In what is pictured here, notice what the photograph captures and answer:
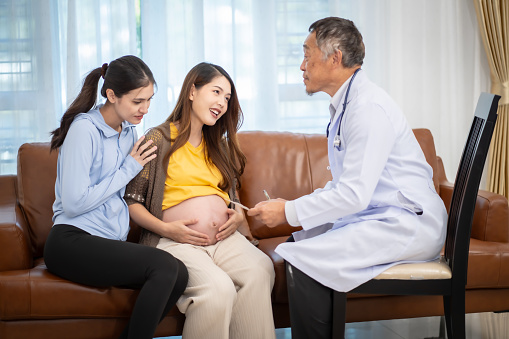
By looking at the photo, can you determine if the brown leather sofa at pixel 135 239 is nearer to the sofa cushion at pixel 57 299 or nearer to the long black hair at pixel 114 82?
the sofa cushion at pixel 57 299

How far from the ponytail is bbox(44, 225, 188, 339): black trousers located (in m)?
0.38

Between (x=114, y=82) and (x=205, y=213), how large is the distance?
25.3 inches

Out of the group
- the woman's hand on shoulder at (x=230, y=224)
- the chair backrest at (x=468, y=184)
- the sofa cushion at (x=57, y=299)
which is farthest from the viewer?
the woman's hand on shoulder at (x=230, y=224)

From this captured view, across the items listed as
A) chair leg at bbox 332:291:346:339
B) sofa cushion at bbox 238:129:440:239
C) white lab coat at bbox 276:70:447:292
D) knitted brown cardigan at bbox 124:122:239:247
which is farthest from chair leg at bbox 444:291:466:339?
knitted brown cardigan at bbox 124:122:239:247

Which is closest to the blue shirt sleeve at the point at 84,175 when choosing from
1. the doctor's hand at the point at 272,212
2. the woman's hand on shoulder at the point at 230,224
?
the woman's hand on shoulder at the point at 230,224

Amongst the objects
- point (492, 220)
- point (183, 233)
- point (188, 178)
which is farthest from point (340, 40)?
point (492, 220)

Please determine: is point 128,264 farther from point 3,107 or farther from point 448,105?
point 448,105

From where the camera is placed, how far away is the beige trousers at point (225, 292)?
208 cm

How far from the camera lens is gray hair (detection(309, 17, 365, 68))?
85.6 inches

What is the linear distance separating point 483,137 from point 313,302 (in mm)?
802

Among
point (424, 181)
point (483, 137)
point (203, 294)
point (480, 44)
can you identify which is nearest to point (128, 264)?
point (203, 294)

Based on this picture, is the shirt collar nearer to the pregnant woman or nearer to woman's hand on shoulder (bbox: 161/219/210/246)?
the pregnant woman

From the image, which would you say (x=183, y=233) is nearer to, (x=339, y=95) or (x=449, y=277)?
(x=339, y=95)

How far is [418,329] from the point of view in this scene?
9.71 ft
